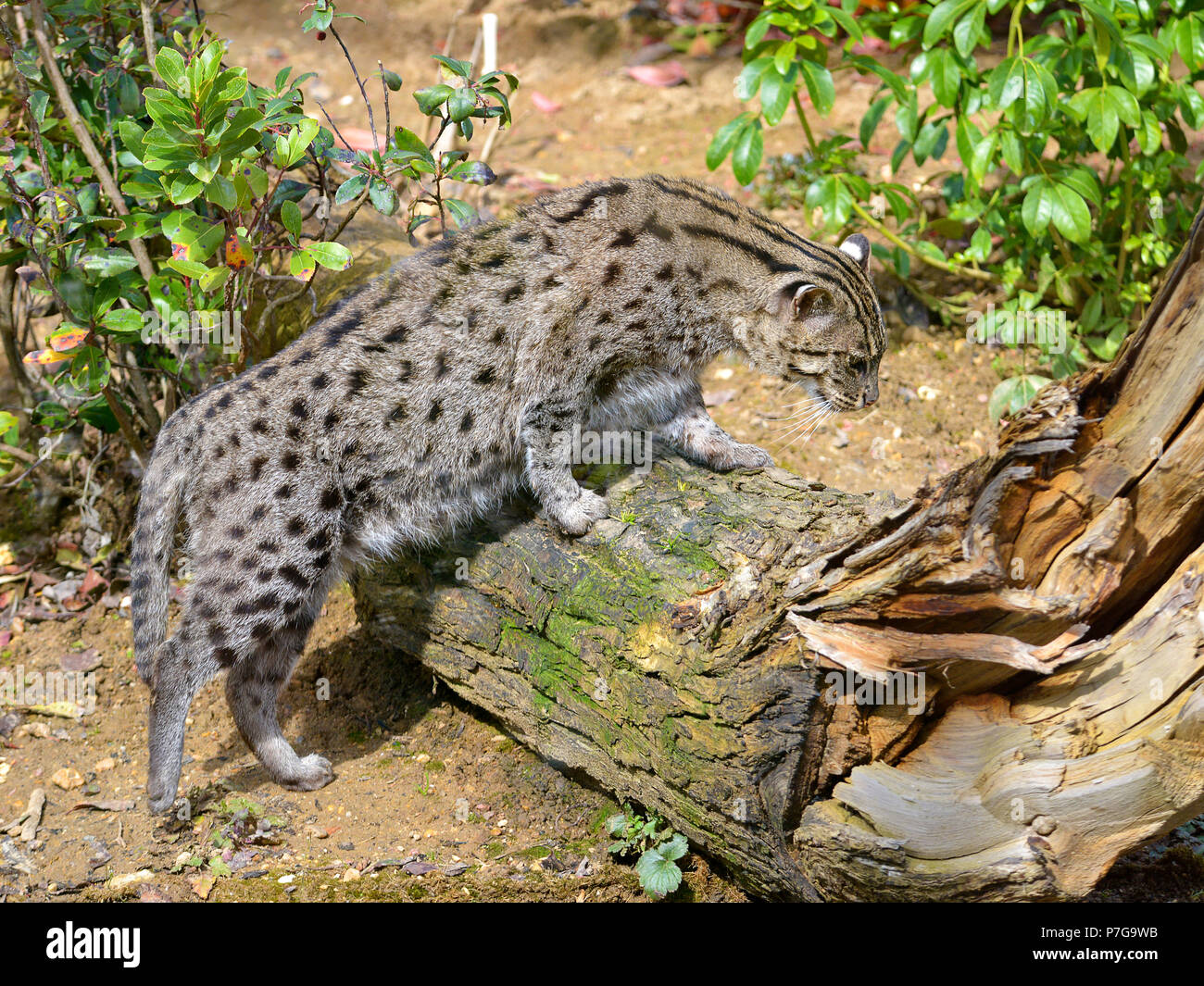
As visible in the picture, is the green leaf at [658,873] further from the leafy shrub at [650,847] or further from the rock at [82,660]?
the rock at [82,660]

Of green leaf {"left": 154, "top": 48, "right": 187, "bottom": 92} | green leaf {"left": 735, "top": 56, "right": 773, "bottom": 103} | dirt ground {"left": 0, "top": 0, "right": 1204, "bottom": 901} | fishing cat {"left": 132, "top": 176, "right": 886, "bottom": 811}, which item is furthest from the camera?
green leaf {"left": 735, "top": 56, "right": 773, "bottom": 103}

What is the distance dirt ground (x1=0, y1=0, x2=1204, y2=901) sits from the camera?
4.29 metres

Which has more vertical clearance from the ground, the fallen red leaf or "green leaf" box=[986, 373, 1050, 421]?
the fallen red leaf

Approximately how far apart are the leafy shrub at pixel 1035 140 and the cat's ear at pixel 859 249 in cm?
79

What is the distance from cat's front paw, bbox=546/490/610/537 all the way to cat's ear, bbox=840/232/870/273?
196cm

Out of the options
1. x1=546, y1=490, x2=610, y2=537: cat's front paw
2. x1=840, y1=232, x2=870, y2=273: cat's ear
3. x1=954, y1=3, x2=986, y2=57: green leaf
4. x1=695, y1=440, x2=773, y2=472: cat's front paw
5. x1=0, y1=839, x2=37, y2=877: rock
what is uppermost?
x1=954, y1=3, x2=986, y2=57: green leaf

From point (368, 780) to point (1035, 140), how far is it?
505 cm

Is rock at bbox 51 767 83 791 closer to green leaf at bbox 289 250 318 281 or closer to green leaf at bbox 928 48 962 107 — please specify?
green leaf at bbox 289 250 318 281

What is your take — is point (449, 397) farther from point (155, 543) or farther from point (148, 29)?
point (148, 29)

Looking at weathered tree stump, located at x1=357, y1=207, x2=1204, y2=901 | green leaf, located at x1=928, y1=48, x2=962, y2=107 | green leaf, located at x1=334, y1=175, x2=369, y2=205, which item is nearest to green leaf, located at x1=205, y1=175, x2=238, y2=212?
green leaf, located at x1=334, y1=175, x2=369, y2=205

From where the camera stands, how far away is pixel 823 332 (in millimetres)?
5070

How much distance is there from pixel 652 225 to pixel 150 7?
2.72 m

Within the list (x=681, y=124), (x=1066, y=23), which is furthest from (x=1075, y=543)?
(x=681, y=124)
